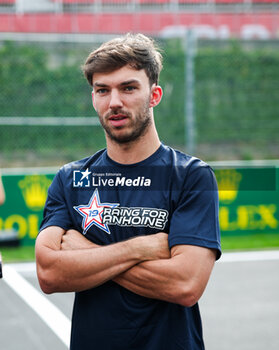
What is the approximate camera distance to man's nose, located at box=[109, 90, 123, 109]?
8.25 feet

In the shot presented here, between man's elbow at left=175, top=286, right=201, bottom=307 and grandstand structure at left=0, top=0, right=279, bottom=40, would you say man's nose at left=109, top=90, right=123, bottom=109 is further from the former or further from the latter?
grandstand structure at left=0, top=0, right=279, bottom=40

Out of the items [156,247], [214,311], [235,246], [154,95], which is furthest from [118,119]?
[235,246]

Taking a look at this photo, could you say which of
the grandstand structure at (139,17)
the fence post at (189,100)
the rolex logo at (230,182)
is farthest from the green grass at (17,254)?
the grandstand structure at (139,17)

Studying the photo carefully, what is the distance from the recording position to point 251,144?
13.1 m

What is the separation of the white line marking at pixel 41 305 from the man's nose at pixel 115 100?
2864mm

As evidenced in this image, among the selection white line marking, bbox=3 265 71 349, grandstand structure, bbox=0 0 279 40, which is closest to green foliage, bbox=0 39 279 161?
white line marking, bbox=3 265 71 349

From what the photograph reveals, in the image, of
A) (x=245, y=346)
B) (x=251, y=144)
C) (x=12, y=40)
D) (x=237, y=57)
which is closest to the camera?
(x=245, y=346)

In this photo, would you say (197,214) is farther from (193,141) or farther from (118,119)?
(193,141)

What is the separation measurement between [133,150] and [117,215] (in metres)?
0.30

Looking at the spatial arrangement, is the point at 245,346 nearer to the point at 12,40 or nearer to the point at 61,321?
the point at 61,321

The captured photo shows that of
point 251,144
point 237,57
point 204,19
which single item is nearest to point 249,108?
point 251,144

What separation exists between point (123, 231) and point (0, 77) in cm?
901

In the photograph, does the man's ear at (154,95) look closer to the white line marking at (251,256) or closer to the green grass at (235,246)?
the white line marking at (251,256)

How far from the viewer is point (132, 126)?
254 cm
